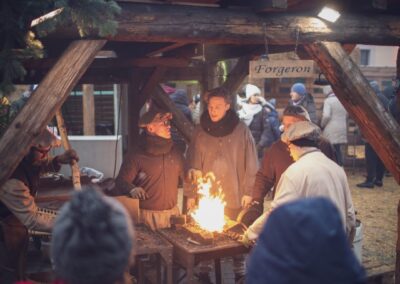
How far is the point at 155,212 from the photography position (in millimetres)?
5527

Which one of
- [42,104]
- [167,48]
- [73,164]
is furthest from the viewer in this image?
[167,48]

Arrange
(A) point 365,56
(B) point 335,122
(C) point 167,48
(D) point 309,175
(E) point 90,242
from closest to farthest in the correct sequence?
(E) point 90,242, (D) point 309,175, (C) point 167,48, (B) point 335,122, (A) point 365,56

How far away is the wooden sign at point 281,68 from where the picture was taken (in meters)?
5.14

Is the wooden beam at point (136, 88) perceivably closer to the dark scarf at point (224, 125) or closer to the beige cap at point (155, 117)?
the dark scarf at point (224, 125)

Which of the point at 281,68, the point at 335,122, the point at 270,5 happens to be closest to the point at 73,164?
the point at 281,68

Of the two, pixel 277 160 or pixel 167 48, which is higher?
pixel 167 48

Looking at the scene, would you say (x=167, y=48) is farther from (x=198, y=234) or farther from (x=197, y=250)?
(x=197, y=250)

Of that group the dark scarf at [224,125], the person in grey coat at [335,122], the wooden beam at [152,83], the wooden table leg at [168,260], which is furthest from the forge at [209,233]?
the person in grey coat at [335,122]

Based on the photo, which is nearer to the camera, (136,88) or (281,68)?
(281,68)

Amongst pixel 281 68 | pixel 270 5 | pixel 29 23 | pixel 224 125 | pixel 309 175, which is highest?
pixel 270 5

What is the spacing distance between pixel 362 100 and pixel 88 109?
32.8 ft

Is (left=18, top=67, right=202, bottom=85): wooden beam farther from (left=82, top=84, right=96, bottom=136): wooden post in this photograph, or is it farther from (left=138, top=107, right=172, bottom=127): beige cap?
(left=82, top=84, right=96, bottom=136): wooden post

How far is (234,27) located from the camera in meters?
4.62

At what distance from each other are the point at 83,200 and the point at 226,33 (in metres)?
2.96
